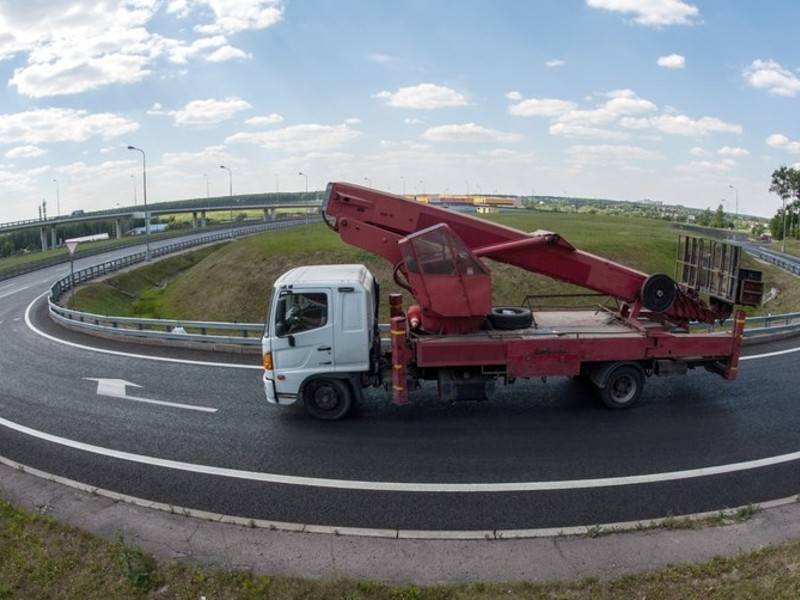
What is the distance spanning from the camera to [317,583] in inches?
231

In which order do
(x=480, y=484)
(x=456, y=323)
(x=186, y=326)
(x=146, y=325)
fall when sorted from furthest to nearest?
1. (x=146, y=325)
2. (x=186, y=326)
3. (x=456, y=323)
4. (x=480, y=484)

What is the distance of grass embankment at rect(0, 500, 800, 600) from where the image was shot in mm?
5621

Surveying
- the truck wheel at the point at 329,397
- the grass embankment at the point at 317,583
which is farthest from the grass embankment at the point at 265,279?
the grass embankment at the point at 317,583

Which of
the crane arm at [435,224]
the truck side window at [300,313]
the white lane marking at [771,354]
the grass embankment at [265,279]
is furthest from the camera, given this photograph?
the grass embankment at [265,279]

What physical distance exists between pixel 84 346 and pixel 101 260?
45445 millimetres

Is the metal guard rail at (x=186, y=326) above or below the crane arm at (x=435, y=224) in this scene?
below

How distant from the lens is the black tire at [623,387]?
35.8 ft

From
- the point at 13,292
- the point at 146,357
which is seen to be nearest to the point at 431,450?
the point at 146,357

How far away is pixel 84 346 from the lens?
18.7 meters

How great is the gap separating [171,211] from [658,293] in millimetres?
123371

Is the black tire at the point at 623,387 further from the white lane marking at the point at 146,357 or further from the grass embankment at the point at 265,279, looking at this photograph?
the grass embankment at the point at 265,279

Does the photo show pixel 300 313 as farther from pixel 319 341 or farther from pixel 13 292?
pixel 13 292

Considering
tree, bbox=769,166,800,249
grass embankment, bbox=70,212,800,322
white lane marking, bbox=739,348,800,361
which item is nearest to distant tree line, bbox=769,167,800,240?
tree, bbox=769,166,800,249

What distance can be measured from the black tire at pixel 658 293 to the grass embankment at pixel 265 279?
64.3ft
